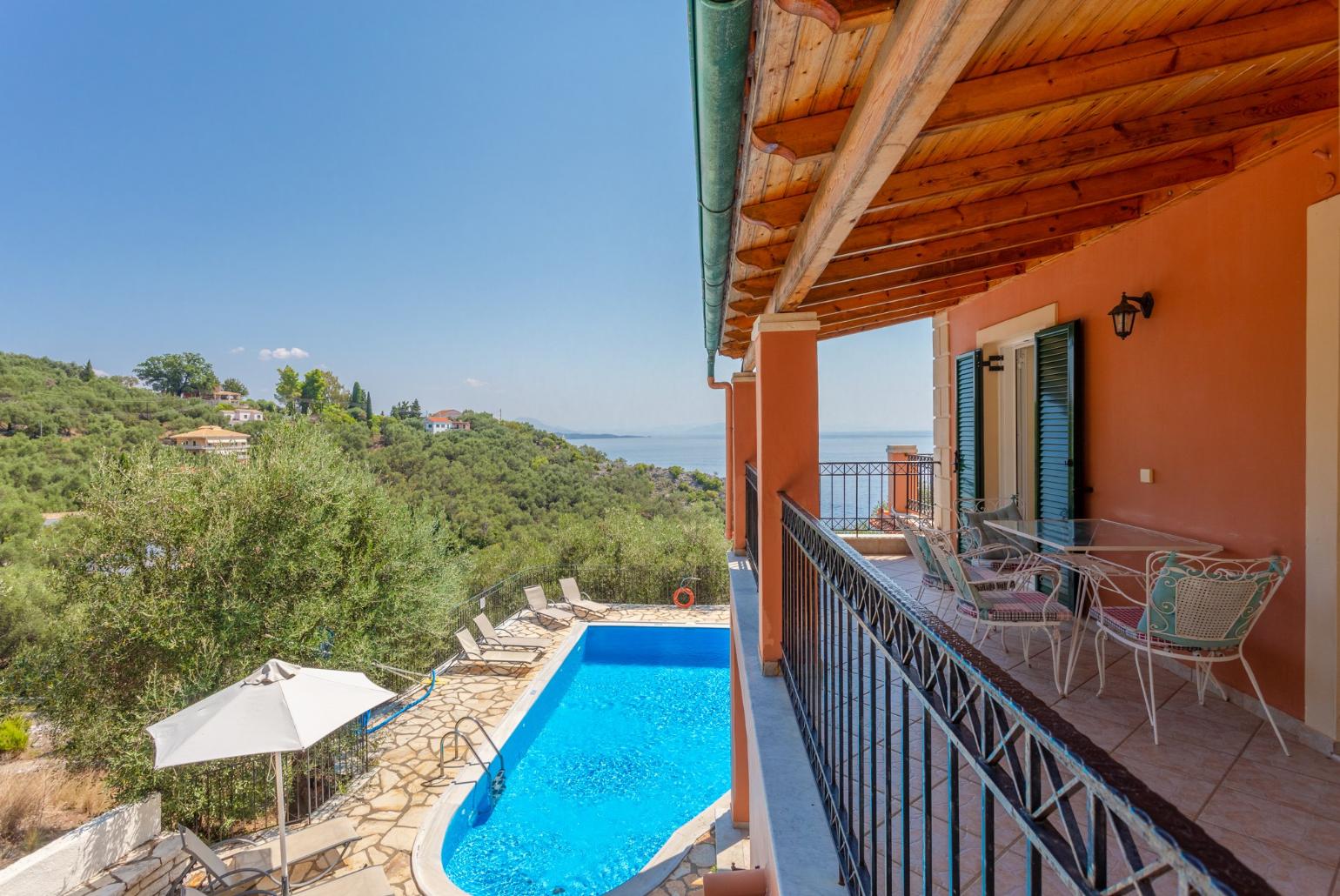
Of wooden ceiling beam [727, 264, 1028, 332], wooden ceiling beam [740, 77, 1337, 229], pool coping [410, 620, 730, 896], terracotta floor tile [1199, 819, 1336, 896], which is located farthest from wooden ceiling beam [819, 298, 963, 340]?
pool coping [410, 620, 730, 896]

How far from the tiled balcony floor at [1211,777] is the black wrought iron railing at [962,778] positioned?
1.5 inches

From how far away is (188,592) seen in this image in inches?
314

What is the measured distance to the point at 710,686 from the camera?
10.5m

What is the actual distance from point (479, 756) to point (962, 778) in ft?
21.5

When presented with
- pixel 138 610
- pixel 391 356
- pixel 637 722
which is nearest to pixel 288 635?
pixel 138 610

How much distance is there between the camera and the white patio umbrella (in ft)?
14.5

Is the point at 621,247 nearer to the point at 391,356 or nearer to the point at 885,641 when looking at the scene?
the point at 391,356

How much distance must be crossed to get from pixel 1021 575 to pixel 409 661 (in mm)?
10614

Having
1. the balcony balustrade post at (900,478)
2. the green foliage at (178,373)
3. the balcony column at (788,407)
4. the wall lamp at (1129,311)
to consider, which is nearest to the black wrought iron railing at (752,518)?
the balcony column at (788,407)

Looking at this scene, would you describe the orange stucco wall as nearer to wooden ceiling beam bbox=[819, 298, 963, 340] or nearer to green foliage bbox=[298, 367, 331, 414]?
wooden ceiling beam bbox=[819, 298, 963, 340]

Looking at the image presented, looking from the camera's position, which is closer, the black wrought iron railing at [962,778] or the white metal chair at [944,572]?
the black wrought iron railing at [962,778]

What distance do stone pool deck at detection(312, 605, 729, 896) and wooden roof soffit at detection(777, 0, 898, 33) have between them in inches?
239

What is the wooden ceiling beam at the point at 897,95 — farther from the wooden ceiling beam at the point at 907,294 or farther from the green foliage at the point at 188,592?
the green foliage at the point at 188,592

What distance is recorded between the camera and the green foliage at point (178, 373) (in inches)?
1778
